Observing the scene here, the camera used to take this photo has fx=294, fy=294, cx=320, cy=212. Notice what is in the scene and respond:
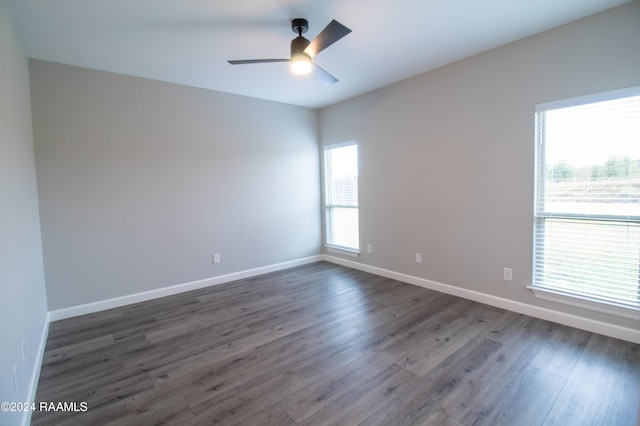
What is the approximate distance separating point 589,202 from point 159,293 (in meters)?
4.73

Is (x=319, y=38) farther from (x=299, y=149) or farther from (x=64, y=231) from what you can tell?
(x=64, y=231)

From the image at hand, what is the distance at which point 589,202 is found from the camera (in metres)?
2.59

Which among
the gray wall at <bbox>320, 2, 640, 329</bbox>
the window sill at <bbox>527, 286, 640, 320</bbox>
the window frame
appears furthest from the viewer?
the window frame

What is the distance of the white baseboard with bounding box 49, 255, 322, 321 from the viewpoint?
10.7ft

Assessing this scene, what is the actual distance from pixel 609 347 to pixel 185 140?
16.0ft

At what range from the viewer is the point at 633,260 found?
2.39 meters

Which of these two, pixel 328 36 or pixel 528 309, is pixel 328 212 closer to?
pixel 528 309

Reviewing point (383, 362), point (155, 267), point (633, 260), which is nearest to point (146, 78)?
point (155, 267)

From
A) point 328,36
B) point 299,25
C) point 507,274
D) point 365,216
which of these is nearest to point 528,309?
point 507,274

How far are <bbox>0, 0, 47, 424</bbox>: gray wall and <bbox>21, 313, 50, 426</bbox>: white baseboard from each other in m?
0.03

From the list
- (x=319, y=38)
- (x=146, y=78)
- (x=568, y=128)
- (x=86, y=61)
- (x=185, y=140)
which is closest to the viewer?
(x=319, y=38)

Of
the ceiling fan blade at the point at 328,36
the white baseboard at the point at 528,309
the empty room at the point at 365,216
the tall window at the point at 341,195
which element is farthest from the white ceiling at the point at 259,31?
the white baseboard at the point at 528,309

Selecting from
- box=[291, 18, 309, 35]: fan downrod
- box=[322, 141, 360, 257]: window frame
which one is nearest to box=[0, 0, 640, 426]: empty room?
box=[291, 18, 309, 35]: fan downrod

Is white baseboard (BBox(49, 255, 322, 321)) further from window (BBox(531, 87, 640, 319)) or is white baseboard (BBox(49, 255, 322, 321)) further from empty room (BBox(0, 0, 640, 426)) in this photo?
window (BBox(531, 87, 640, 319))
